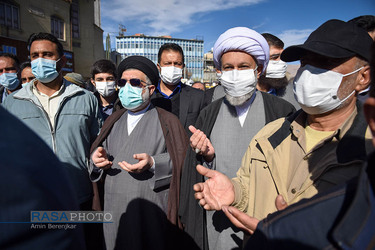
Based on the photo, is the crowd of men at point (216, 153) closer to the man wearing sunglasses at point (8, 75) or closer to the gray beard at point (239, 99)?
the gray beard at point (239, 99)

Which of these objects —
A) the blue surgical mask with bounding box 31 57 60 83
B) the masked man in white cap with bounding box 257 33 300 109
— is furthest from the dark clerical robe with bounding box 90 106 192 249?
the masked man in white cap with bounding box 257 33 300 109

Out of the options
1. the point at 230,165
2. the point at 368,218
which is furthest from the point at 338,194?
the point at 230,165

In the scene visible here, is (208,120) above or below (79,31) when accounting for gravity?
below

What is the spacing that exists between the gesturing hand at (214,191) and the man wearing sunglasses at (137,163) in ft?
2.04

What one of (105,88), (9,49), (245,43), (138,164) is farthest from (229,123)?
(9,49)

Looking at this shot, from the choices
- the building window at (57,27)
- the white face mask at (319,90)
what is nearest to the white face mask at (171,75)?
the white face mask at (319,90)

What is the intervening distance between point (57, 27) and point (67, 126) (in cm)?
1828

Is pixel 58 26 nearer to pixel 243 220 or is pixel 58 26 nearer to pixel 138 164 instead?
pixel 138 164

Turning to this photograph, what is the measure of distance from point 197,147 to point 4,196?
1.35 metres

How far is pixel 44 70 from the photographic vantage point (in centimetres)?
254

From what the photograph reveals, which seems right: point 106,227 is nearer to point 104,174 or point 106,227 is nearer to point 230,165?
point 104,174

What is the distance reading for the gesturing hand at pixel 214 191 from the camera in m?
1.48

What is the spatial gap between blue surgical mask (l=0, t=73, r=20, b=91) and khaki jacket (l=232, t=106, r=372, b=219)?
518 centimetres

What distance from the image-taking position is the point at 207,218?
6.62ft
